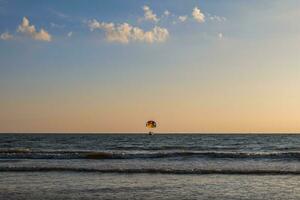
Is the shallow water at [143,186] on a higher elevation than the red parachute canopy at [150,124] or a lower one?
lower

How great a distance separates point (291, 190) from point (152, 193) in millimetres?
4791

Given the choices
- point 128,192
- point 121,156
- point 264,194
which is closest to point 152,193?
point 128,192

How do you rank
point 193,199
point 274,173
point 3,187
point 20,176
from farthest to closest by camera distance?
point 274,173
point 20,176
point 3,187
point 193,199

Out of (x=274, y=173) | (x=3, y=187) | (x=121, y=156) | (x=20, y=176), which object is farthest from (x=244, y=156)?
(x=3, y=187)

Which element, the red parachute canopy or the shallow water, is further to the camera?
the red parachute canopy

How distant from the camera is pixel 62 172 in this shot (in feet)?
69.6

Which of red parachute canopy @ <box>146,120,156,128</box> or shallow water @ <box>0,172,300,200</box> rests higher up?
red parachute canopy @ <box>146,120,156,128</box>

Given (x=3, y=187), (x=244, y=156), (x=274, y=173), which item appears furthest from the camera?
(x=244, y=156)

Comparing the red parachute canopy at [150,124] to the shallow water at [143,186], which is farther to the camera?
the red parachute canopy at [150,124]

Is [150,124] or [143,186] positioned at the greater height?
[150,124]

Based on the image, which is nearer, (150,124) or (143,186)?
(143,186)

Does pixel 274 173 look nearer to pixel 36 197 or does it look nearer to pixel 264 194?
pixel 264 194

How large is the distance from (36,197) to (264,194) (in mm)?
7302

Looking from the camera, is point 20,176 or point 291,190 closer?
point 291,190
